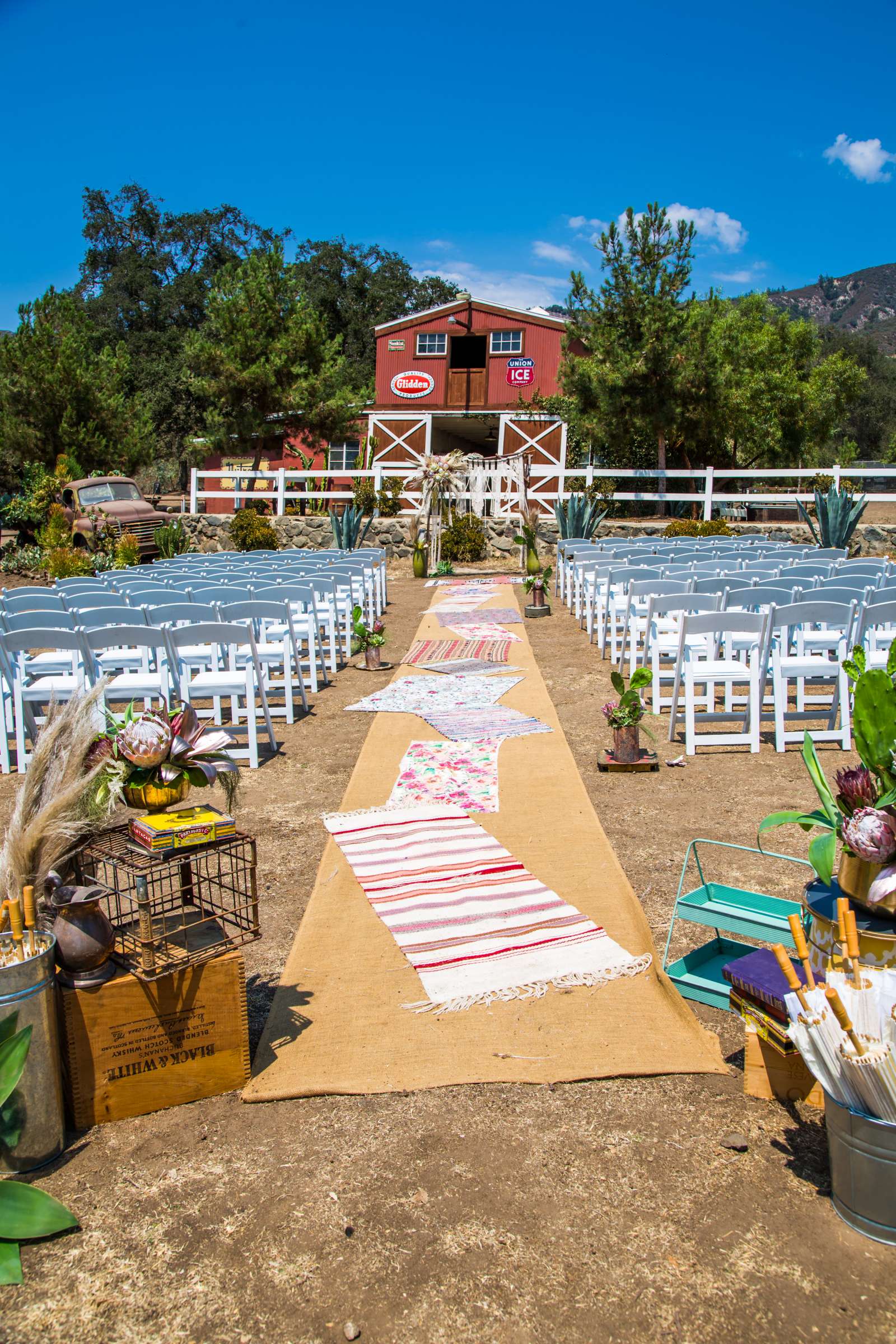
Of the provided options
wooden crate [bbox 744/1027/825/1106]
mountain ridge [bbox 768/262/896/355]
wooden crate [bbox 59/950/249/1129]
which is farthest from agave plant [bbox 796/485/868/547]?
mountain ridge [bbox 768/262/896/355]

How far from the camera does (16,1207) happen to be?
7.64 ft

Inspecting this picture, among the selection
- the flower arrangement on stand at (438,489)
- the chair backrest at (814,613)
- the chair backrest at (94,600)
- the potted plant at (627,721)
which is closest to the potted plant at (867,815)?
the potted plant at (627,721)

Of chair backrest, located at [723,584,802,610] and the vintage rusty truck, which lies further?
the vintage rusty truck

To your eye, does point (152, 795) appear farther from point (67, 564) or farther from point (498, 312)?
point (498, 312)

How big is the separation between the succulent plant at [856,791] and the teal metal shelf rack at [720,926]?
61cm

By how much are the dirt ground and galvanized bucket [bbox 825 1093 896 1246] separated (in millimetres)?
52

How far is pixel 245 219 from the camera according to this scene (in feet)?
183

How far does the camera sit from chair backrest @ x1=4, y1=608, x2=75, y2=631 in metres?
7.67

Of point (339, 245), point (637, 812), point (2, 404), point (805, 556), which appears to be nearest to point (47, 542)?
point (2, 404)

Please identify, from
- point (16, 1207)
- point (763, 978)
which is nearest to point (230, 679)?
point (763, 978)

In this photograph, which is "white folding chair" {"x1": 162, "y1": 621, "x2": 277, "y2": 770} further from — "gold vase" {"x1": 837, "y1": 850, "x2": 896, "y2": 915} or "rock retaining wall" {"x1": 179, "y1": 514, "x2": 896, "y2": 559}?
"rock retaining wall" {"x1": 179, "y1": 514, "x2": 896, "y2": 559}

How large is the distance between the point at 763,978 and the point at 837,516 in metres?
15.6

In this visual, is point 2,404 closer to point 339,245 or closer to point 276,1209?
point 339,245

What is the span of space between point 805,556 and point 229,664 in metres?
8.03
